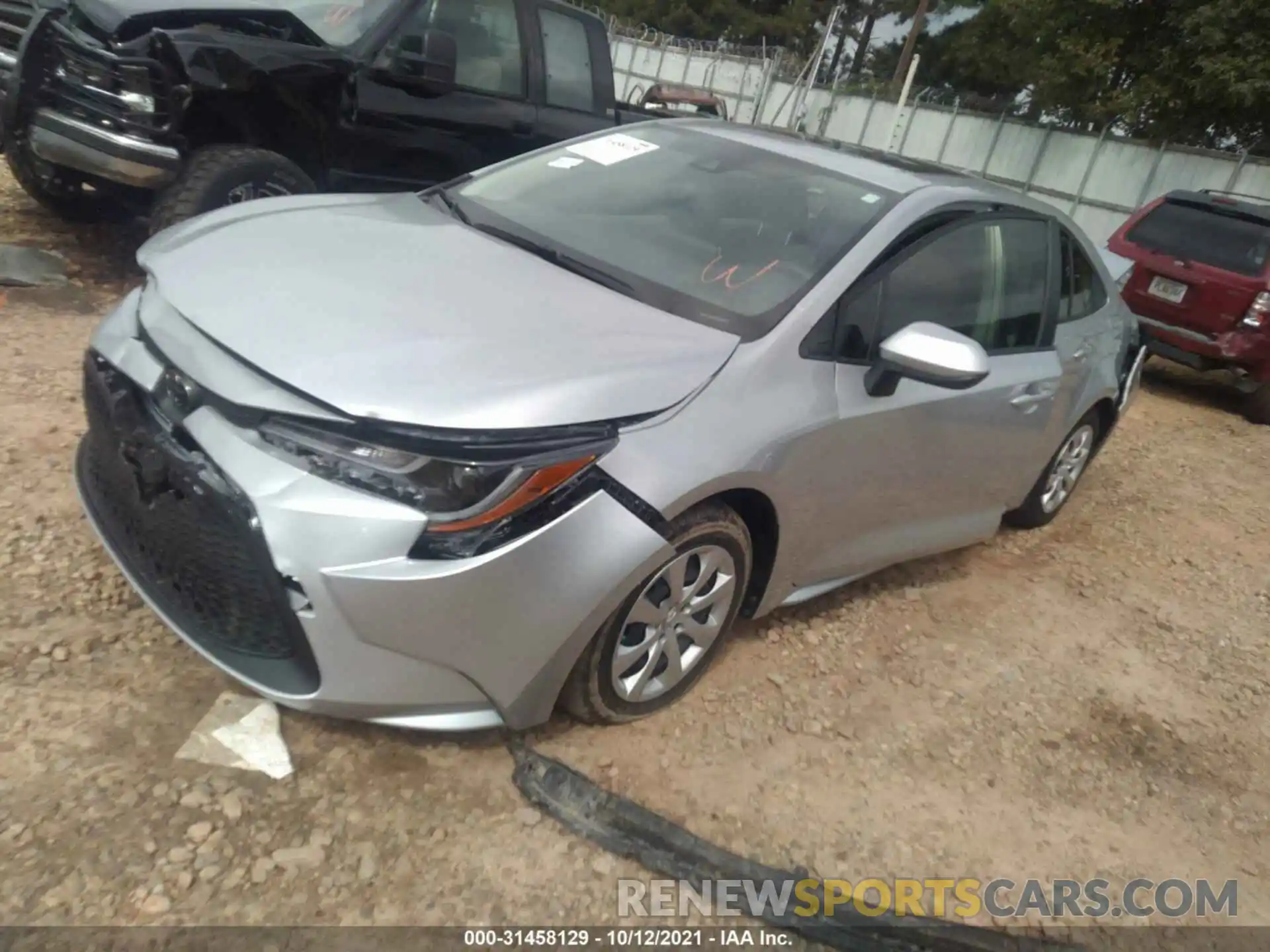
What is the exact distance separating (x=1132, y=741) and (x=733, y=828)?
1.70 meters

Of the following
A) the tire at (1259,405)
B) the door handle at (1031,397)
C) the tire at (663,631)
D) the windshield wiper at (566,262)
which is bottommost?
the tire at (1259,405)

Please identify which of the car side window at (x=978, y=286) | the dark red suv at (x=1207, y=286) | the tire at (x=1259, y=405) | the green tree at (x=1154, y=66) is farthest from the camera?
the green tree at (x=1154, y=66)

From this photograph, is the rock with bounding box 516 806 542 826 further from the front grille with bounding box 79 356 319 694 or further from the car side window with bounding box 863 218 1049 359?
the car side window with bounding box 863 218 1049 359

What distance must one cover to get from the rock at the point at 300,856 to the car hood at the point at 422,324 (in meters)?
0.98

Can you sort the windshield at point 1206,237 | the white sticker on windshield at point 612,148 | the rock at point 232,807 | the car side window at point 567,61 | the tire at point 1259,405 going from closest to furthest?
1. the rock at point 232,807
2. the white sticker on windshield at point 612,148
3. the car side window at point 567,61
4. the windshield at point 1206,237
5. the tire at point 1259,405

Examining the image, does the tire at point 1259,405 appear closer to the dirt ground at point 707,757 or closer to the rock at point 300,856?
the dirt ground at point 707,757

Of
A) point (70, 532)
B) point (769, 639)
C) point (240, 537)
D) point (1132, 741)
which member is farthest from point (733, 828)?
point (70, 532)

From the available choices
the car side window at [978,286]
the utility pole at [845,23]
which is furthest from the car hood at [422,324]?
the utility pole at [845,23]

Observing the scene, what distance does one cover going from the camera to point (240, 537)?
2.07 meters

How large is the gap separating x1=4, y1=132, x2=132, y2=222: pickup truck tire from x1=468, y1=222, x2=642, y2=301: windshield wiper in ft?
10.8

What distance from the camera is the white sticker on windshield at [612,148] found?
139 inches

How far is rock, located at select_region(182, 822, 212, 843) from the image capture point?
213cm

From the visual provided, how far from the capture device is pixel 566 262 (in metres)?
2.91

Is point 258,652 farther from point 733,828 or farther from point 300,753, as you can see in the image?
point 733,828
